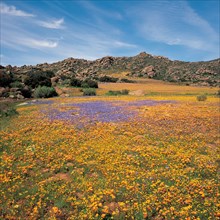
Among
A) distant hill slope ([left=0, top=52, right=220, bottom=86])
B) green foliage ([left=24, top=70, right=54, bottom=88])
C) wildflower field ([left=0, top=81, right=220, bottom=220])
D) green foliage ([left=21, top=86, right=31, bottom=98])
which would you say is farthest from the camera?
distant hill slope ([left=0, top=52, right=220, bottom=86])

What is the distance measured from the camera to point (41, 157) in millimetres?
11484

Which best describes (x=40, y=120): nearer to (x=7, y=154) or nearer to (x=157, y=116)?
(x=7, y=154)

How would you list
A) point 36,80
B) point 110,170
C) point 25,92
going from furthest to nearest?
point 36,80
point 25,92
point 110,170

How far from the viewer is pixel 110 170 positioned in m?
10.1

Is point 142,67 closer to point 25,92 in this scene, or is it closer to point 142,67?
point 142,67

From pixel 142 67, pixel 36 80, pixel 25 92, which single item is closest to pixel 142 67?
pixel 142 67

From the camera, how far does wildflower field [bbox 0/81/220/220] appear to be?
7.61 meters

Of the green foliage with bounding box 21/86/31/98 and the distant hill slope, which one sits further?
the distant hill slope

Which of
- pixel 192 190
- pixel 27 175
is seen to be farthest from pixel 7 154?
pixel 192 190

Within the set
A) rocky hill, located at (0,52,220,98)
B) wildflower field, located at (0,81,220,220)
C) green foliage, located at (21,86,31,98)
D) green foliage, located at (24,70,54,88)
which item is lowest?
wildflower field, located at (0,81,220,220)

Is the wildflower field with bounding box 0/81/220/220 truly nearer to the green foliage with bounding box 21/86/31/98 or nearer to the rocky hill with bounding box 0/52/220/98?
the green foliage with bounding box 21/86/31/98

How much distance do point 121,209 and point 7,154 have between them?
701cm

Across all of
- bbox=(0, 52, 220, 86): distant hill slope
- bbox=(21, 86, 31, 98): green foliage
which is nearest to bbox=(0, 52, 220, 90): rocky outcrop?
bbox=(0, 52, 220, 86): distant hill slope

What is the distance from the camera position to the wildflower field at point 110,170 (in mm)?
7605
